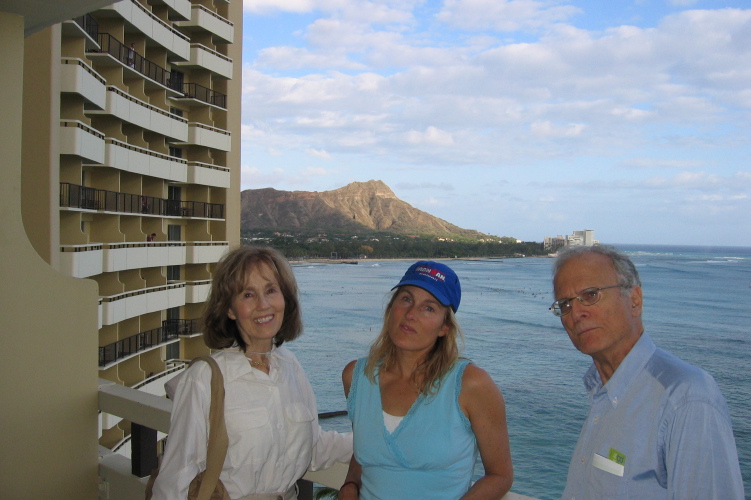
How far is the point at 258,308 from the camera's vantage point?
1800 millimetres

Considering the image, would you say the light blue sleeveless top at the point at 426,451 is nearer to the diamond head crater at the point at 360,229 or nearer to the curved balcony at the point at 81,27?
the curved balcony at the point at 81,27

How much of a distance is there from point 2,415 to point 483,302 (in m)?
59.9

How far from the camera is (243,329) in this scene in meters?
1.82

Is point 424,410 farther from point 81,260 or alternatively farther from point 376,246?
point 376,246

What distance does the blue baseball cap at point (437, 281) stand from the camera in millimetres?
1759

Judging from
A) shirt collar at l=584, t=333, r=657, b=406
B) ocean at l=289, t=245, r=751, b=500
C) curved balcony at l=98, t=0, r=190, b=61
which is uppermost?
curved balcony at l=98, t=0, r=190, b=61

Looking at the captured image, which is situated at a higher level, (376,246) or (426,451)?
(426,451)

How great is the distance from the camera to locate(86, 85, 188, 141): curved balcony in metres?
12.0

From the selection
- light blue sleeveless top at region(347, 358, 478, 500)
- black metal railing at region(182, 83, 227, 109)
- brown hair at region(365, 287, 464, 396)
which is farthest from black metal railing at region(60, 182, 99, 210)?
light blue sleeveless top at region(347, 358, 478, 500)

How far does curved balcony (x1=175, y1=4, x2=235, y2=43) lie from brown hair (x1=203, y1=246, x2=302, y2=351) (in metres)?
16.1

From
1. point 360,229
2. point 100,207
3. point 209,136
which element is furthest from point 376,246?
point 100,207

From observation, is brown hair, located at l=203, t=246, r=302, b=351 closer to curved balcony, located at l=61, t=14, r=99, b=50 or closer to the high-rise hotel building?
the high-rise hotel building

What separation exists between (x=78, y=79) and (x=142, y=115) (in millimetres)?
4039

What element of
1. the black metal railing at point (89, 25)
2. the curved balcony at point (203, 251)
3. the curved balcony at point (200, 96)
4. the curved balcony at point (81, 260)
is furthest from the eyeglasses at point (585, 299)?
the curved balcony at point (200, 96)
